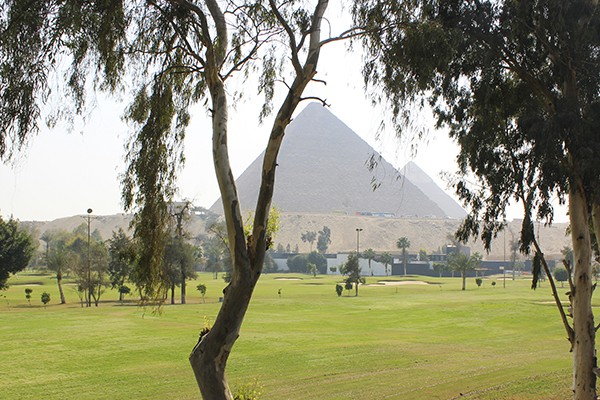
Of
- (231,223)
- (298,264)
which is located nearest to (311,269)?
(298,264)

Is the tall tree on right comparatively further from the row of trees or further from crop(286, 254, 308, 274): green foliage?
crop(286, 254, 308, 274): green foliage

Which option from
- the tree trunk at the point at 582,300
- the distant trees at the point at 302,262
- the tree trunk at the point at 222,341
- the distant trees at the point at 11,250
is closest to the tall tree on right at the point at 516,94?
the tree trunk at the point at 582,300

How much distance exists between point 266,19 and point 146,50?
7.60 feet

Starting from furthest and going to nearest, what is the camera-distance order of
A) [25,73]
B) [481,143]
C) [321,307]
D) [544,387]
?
[321,307] → [544,387] → [481,143] → [25,73]

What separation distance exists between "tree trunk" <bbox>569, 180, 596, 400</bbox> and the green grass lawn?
11.8ft

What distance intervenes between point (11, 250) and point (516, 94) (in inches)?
1816

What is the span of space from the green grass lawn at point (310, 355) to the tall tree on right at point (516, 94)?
17.9ft

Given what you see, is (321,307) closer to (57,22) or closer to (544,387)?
(544,387)

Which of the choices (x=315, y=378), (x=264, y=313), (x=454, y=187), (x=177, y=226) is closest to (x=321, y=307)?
(x=264, y=313)

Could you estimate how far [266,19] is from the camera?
12914 millimetres

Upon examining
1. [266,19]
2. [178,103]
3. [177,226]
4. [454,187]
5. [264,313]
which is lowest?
[264,313]

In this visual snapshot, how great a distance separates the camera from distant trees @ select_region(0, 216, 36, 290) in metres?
51.9

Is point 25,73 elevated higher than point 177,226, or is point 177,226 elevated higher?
point 25,73

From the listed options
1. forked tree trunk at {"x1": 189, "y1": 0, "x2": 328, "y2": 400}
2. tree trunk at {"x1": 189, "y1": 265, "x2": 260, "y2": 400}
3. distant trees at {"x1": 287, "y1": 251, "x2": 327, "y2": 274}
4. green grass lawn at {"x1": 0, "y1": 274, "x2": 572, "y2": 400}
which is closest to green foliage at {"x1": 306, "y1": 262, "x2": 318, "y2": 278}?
distant trees at {"x1": 287, "y1": 251, "x2": 327, "y2": 274}
